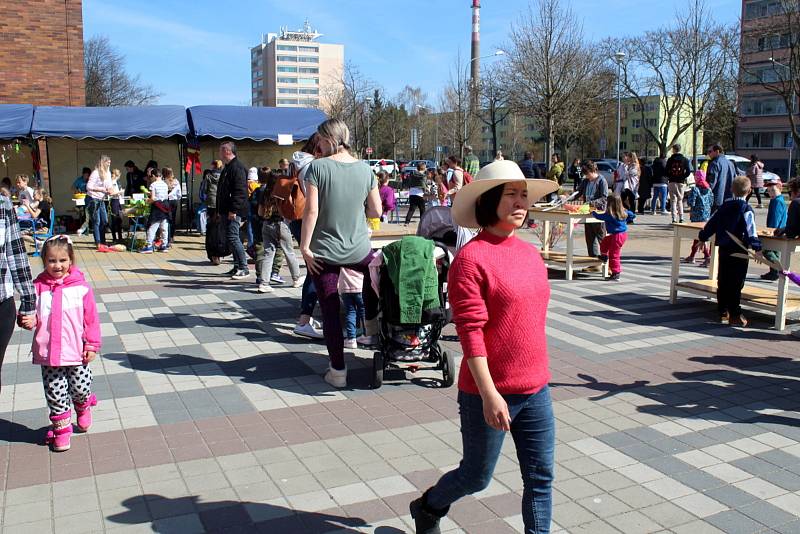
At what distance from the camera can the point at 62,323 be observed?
4.45 meters

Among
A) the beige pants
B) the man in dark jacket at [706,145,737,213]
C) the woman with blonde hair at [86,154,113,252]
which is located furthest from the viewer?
the beige pants

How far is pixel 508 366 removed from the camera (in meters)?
2.89

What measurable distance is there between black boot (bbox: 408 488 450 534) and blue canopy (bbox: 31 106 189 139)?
1607cm

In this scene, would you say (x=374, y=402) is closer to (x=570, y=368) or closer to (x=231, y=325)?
(x=570, y=368)

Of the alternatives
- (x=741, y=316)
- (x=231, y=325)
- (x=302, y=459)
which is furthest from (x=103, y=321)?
(x=741, y=316)

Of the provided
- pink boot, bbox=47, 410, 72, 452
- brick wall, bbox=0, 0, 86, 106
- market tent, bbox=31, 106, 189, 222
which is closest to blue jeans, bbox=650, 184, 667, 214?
market tent, bbox=31, 106, 189, 222

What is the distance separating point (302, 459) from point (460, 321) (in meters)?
2.12

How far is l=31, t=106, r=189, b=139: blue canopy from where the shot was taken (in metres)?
17.1

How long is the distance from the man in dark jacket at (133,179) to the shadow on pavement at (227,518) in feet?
50.9

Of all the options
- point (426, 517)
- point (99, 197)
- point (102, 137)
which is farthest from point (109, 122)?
point (426, 517)

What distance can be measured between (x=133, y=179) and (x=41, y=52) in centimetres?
698

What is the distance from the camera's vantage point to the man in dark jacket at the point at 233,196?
1052cm

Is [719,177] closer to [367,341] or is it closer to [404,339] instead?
[367,341]

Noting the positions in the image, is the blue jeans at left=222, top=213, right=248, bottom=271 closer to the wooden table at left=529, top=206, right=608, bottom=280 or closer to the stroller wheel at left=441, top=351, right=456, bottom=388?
the wooden table at left=529, top=206, right=608, bottom=280
